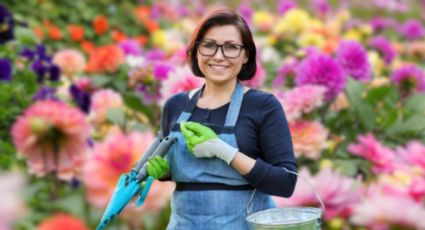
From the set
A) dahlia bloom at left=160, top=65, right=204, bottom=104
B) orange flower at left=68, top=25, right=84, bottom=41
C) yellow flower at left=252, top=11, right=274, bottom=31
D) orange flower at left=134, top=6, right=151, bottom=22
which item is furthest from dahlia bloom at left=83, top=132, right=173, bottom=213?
orange flower at left=134, top=6, right=151, bottom=22

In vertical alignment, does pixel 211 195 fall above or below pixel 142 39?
above

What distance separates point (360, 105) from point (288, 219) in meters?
1.69

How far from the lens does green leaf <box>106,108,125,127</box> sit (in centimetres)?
270

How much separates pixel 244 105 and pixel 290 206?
0.91 feet

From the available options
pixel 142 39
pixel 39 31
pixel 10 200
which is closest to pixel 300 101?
pixel 10 200

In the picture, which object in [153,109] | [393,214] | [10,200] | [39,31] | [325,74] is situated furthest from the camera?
[39,31]

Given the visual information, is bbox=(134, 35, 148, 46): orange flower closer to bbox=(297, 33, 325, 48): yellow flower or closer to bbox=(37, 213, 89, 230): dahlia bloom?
bbox=(297, 33, 325, 48): yellow flower

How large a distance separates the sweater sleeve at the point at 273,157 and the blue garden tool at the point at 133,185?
168mm

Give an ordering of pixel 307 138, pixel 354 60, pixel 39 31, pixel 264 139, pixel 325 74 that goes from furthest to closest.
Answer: pixel 39 31
pixel 354 60
pixel 325 74
pixel 307 138
pixel 264 139

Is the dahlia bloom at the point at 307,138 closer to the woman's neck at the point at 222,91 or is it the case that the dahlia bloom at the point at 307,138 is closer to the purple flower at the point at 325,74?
the purple flower at the point at 325,74

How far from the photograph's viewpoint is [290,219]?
3.95 feet

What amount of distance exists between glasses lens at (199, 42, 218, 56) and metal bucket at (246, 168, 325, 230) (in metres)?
0.34

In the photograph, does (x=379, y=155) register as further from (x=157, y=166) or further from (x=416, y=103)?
(x=416, y=103)

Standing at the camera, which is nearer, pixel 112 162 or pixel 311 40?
pixel 112 162
